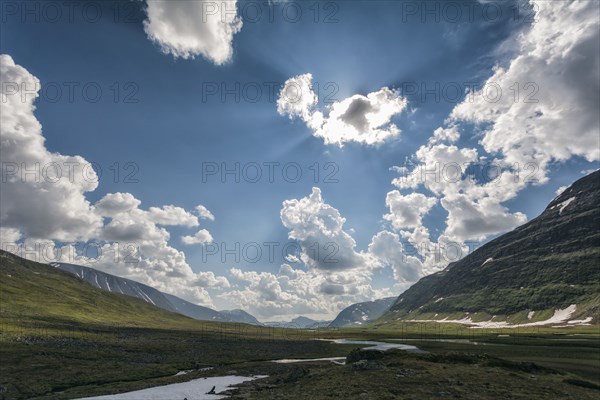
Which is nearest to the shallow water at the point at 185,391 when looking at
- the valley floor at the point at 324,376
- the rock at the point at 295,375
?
the valley floor at the point at 324,376

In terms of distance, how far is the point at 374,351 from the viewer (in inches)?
2324

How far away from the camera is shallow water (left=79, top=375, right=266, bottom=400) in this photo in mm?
39281

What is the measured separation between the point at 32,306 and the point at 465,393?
22547 centimetres

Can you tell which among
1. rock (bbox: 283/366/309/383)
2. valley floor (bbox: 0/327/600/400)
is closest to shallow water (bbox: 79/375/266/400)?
valley floor (bbox: 0/327/600/400)

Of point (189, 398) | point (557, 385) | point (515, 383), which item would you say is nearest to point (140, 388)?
point (189, 398)

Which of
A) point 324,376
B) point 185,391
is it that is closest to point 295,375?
point 324,376

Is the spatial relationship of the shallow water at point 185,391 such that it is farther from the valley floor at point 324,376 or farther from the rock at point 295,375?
the rock at point 295,375

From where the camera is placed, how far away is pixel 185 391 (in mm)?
42562

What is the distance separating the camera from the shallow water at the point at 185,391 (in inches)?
1547

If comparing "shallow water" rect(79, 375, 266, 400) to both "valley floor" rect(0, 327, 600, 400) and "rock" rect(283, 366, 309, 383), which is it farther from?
"rock" rect(283, 366, 309, 383)

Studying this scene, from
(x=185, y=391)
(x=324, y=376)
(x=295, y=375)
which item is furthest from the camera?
(x=295, y=375)

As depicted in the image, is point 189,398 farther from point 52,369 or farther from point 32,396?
point 52,369

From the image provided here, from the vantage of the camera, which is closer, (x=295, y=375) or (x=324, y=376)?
(x=324, y=376)

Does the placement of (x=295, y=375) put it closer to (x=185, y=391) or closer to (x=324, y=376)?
(x=324, y=376)
